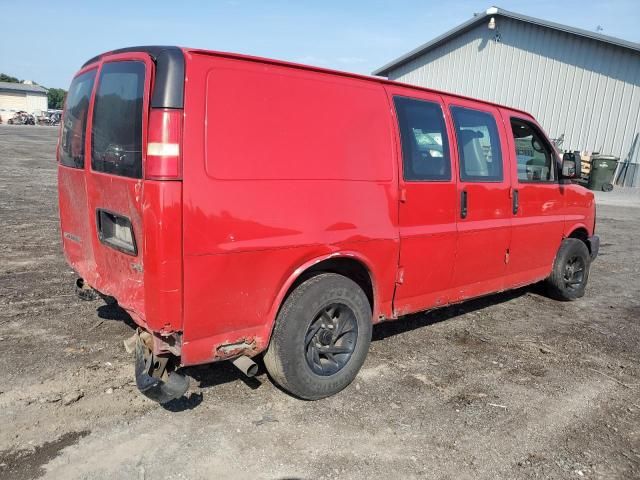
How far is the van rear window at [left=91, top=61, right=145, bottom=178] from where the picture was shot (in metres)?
2.85

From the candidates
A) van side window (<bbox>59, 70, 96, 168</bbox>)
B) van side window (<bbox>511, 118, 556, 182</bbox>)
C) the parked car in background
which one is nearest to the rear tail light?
van side window (<bbox>59, 70, 96, 168</bbox>)

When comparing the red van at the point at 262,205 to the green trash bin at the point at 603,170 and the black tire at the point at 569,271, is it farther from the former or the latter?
the green trash bin at the point at 603,170

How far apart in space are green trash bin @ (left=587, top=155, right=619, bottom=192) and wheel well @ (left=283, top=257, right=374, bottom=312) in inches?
733

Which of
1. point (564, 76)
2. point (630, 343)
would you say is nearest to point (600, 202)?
point (564, 76)

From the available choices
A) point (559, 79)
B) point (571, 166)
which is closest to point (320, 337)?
point (571, 166)

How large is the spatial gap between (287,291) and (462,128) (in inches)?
86.9

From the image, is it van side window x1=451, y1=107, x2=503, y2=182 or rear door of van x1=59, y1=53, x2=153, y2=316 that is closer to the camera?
rear door of van x1=59, y1=53, x2=153, y2=316

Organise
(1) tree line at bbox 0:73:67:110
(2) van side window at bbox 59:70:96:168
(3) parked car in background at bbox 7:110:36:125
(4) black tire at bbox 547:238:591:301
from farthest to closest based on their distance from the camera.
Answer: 1. (1) tree line at bbox 0:73:67:110
2. (3) parked car in background at bbox 7:110:36:125
3. (4) black tire at bbox 547:238:591:301
4. (2) van side window at bbox 59:70:96:168

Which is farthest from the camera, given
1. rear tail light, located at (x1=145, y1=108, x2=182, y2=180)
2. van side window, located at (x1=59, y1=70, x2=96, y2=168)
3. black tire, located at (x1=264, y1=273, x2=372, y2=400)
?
van side window, located at (x1=59, y1=70, x2=96, y2=168)

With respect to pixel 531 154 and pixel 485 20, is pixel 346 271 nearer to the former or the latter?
pixel 531 154

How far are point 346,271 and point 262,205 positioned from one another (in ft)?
3.23

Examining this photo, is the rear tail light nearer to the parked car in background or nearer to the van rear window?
the van rear window

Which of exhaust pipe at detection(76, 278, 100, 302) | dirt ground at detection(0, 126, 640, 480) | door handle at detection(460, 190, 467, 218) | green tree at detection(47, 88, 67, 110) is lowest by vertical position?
dirt ground at detection(0, 126, 640, 480)

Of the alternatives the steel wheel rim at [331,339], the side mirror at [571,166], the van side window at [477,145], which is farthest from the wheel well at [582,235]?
the steel wheel rim at [331,339]
